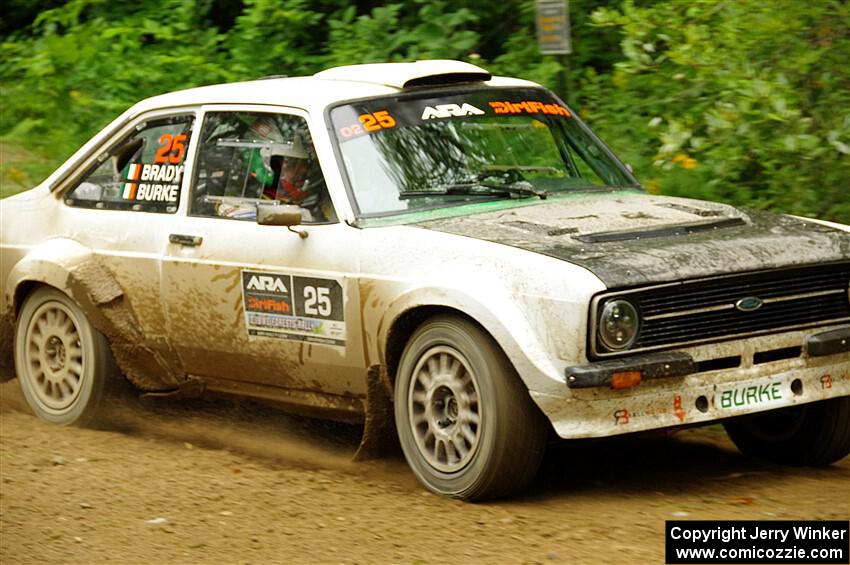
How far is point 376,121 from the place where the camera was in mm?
7133

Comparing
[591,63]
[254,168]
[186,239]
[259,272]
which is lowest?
[259,272]

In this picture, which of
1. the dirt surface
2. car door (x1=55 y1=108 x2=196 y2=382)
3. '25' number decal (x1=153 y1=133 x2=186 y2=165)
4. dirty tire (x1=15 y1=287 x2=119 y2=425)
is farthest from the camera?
dirty tire (x1=15 y1=287 x2=119 y2=425)

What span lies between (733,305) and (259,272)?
7.41 ft

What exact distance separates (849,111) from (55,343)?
191 inches

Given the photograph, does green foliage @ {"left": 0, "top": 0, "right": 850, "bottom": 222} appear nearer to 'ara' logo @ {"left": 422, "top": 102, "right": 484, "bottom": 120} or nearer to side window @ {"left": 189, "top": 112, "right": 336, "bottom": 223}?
'ara' logo @ {"left": 422, "top": 102, "right": 484, "bottom": 120}

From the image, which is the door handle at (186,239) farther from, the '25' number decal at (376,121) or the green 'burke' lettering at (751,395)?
the green 'burke' lettering at (751,395)

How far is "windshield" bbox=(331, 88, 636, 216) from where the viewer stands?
22.7 ft

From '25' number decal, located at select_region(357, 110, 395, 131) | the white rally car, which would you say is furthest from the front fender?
'25' number decal, located at select_region(357, 110, 395, 131)

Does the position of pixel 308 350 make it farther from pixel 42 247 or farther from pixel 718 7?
pixel 718 7

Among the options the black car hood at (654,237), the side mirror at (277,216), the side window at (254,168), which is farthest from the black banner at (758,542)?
the side window at (254,168)

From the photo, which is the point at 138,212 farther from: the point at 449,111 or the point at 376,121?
the point at 449,111

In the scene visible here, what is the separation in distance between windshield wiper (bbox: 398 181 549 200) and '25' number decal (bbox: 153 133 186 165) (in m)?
1.52

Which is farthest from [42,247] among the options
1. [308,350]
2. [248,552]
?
[248,552]

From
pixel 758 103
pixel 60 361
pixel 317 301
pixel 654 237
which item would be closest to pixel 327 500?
pixel 317 301
